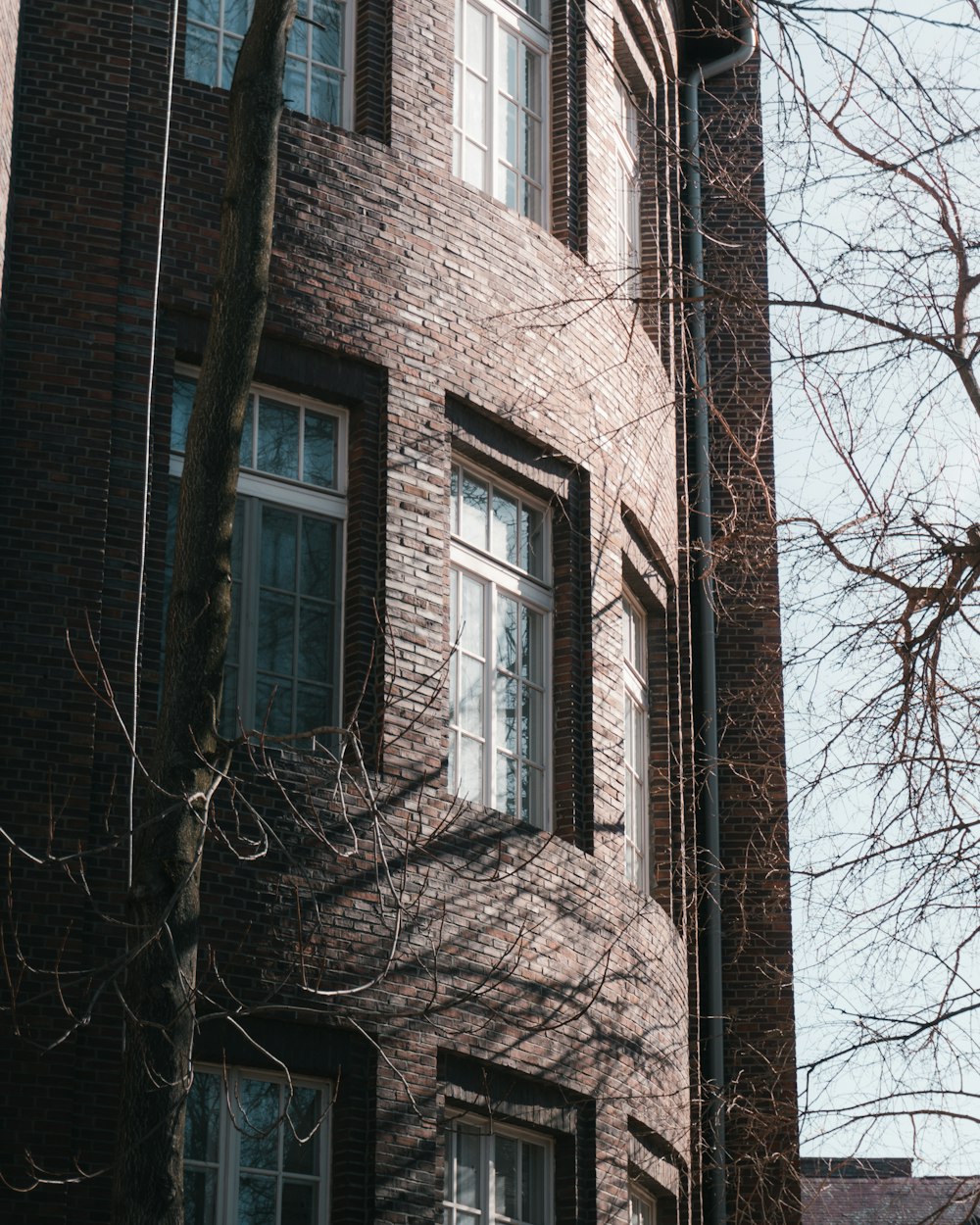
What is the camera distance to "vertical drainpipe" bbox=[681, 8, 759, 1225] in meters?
18.2

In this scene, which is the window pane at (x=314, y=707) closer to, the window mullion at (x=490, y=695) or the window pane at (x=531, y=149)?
the window mullion at (x=490, y=695)

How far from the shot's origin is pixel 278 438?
1409 centimetres

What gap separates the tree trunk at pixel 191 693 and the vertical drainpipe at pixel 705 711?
8.46 metres

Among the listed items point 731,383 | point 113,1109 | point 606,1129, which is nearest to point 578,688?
point 606,1129

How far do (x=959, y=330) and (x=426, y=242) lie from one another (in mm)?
4796

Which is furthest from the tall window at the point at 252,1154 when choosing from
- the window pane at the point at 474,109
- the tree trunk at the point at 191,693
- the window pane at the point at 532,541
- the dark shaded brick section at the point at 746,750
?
the window pane at the point at 474,109

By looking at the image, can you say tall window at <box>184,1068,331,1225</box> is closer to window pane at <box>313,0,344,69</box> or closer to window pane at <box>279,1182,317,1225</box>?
window pane at <box>279,1182,317,1225</box>

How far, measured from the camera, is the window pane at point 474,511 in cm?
1523

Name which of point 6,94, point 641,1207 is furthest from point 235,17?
point 641,1207

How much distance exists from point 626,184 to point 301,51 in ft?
15.2

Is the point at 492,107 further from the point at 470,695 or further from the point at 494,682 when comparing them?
the point at 470,695

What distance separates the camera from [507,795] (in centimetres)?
1516

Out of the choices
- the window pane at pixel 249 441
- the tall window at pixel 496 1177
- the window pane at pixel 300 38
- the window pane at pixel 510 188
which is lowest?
the tall window at pixel 496 1177

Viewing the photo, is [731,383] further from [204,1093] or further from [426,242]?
[204,1093]
